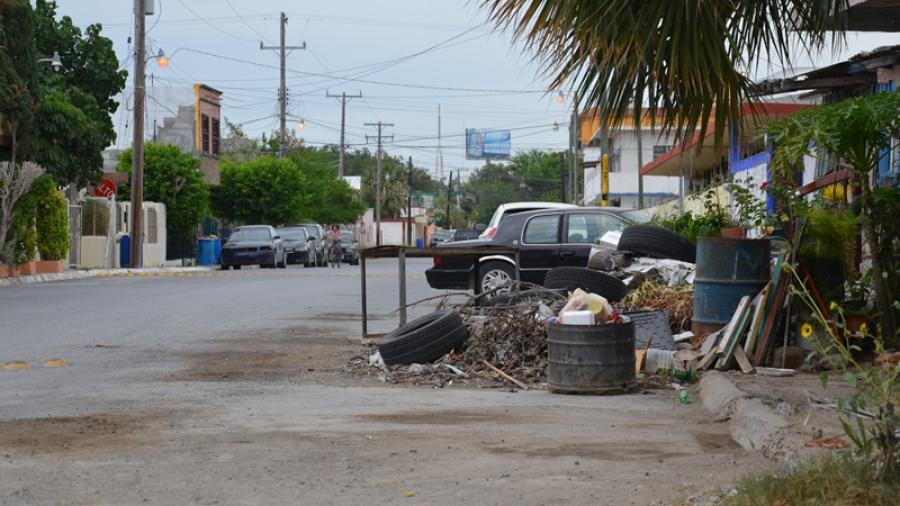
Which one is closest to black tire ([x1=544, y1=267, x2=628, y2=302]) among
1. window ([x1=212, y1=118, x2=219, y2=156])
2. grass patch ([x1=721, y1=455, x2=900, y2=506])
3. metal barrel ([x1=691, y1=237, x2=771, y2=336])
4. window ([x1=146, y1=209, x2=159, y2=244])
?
metal barrel ([x1=691, y1=237, x2=771, y2=336])

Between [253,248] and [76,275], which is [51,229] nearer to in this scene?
[76,275]

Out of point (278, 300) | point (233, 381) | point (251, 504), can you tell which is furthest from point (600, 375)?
point (278, 300)

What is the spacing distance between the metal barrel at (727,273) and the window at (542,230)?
7367 millimetres

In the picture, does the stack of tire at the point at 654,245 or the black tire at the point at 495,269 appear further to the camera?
the black tire at the point at 495,269

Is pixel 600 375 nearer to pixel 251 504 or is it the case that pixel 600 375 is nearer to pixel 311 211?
pixel 251 504

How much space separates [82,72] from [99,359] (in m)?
36.9

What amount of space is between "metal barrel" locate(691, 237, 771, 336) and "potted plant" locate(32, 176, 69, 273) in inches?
1023

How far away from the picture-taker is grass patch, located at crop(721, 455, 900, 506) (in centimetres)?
507

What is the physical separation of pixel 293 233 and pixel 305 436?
144 ft

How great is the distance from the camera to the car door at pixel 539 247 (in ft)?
63.1

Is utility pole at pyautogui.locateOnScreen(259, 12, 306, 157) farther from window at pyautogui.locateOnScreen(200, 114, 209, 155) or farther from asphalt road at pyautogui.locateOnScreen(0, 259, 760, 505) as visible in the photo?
asphalt road at pyautogui.locateOnScreen(0, 259, 760, 505)

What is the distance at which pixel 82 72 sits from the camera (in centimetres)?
4756

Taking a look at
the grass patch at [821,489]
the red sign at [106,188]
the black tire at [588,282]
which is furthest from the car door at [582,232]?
the red sign at [106,188]

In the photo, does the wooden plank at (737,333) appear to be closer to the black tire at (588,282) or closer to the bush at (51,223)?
the black tire at (588,282)
